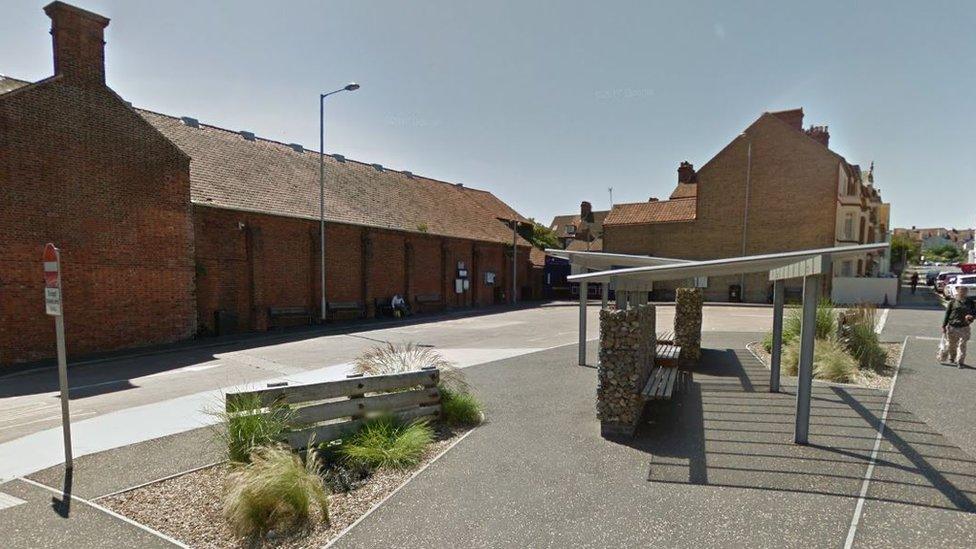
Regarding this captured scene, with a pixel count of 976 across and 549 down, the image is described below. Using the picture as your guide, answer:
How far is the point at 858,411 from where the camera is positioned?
684 centimetres

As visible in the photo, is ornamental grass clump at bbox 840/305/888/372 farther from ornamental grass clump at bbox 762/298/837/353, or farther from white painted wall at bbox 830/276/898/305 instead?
white painted wall at bbox 830/276/898/305

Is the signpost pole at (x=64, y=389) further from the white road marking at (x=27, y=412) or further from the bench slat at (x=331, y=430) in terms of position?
the white road marking at (x=27, y=412)

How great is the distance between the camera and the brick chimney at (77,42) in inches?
478

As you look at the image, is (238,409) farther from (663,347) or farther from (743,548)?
(663,347)

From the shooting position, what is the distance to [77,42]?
1245 cm

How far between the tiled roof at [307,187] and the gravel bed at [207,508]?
44.3 ft

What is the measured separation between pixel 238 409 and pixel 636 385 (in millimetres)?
4587

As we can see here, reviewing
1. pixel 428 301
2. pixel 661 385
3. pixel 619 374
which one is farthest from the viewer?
pixel 428 301

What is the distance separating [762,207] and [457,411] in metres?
31.5

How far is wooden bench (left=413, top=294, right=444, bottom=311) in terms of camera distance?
25.4 m

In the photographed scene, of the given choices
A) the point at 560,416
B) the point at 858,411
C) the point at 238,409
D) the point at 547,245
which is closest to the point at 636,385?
the point at 560,416

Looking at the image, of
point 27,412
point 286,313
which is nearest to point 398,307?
point 286,313

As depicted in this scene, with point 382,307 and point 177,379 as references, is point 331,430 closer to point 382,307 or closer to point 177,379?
point 177,379

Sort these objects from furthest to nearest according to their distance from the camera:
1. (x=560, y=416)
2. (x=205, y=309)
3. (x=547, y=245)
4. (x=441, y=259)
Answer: (x=547, y=245)
(x=441, y=259)
(x=205, y=309)
(x=560, y=416)
